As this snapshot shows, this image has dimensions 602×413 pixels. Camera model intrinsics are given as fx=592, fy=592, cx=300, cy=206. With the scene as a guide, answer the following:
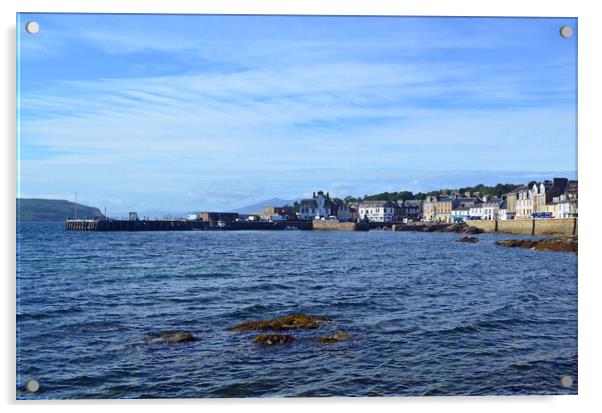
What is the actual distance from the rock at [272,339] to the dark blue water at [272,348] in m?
0.11

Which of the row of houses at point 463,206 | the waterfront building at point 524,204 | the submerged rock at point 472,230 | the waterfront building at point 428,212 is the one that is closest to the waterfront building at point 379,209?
the row of houses at point 463,206

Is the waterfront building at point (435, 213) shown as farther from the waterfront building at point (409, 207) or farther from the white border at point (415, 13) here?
the white border at point (415, 13)

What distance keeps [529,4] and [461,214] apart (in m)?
31.0

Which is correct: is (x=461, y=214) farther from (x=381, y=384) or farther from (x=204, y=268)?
(x=381, y=384)

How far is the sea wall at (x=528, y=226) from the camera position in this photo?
21.7 m

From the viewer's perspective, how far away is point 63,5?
20.2ft

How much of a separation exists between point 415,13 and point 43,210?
5.03 meters

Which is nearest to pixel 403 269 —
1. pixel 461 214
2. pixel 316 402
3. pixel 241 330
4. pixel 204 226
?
pixel 241 330

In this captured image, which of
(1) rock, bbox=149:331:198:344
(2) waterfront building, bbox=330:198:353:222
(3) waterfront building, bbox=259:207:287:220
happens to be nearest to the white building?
(2) waterfront building, bbox=330:198:353:222

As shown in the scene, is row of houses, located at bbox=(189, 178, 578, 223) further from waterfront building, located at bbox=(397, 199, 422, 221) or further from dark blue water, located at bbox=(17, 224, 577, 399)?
dark blue water, located at bbox=(17, 224, 577, 399)

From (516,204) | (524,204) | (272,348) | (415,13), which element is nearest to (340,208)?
(516,204)

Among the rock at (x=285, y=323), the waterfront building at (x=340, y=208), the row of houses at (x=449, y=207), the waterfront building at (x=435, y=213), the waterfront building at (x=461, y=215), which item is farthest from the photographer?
the waterfront building at (x=435, y=213)

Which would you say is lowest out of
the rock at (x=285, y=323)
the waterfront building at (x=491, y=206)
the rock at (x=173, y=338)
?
the rock at (x=173, y=338)

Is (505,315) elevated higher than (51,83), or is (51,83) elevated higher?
(51,83)
